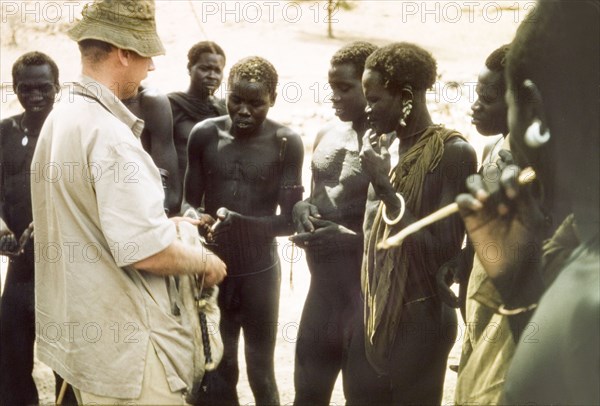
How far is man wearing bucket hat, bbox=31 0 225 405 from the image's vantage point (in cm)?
336

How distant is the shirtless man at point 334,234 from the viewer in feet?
14.5

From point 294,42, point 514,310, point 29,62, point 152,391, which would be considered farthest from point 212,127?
point 294,42

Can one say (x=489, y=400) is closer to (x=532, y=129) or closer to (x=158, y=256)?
(x=532, y=129)

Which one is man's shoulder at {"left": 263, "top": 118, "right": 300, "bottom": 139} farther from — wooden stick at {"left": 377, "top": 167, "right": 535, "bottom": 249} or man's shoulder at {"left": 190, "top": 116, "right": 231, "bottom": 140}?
wooden stick at {"left": 377, "top": 167, "right": 535, "bottom": 249}

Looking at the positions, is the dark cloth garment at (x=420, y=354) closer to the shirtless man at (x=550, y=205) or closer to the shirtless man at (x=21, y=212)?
the shirtless man at (x=550, y=205)

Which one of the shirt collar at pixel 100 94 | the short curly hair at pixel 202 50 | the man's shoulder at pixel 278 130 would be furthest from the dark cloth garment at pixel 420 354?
the short curly hair at pixel 202 50

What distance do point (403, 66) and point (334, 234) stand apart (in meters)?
0.87

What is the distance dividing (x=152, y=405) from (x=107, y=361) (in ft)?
0.73

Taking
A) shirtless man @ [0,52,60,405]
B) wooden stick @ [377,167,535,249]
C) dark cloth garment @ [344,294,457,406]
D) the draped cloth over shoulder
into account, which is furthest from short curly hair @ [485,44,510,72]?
shirtless man @ [0,52,60,405]

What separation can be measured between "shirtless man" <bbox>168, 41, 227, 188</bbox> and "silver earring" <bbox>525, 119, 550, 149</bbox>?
209 cm

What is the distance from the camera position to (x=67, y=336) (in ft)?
11.6

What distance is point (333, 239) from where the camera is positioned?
442cm

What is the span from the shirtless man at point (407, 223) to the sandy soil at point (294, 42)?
1.11m

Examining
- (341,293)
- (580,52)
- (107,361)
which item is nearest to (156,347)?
(107,361)
